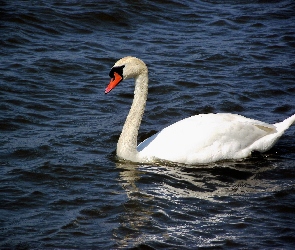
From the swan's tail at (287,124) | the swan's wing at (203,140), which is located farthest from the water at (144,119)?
the swan's tail at (287,124)

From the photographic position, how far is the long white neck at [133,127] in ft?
31.5

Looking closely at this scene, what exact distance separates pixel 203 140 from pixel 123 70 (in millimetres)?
1395

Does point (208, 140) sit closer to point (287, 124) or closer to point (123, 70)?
point (287, 124)

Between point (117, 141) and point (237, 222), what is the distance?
10.2ft

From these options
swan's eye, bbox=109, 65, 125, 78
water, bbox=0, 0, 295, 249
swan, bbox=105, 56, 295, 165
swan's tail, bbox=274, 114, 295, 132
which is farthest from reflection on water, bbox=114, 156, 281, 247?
swan's eye, bbox=109, 65, 125, 78

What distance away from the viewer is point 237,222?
7730 mm

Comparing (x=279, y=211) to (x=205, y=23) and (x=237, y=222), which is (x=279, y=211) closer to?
(x=237, y=222)

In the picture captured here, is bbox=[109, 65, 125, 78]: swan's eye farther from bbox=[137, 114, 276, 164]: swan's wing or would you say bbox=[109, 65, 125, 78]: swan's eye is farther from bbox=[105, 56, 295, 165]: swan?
bbox=[137, 114, 276, 164]: swan's wing

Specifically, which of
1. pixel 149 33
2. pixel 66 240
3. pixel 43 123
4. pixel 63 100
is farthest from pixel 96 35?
pixel 66 240

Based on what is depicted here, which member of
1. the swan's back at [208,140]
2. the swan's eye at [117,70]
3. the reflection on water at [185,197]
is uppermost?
the swan's eye at [117,70]

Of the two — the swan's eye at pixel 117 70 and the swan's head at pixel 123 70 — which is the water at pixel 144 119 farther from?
the swan's eye at pixel 117 70

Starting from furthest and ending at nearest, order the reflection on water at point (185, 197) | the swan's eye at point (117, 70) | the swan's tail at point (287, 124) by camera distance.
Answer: the swan's tail at point (287, 124) < the swan's eye at point (117, 70) < the reflection on water at point (185, 197)

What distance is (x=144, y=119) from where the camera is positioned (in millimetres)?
11195

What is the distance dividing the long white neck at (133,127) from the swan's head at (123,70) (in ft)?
0.58
